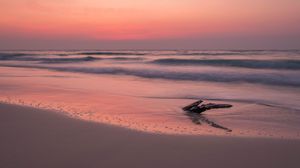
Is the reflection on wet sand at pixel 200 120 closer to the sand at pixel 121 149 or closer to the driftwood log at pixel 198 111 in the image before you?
the driftwood log at pixel 198 111

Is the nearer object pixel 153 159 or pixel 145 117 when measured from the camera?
pixel 153 159

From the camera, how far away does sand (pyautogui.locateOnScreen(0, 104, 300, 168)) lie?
3148mm

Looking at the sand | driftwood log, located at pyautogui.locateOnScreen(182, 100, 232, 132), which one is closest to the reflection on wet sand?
driftwood log, located at pyautogui.locateOnScreen(182, 100, 232, 132)

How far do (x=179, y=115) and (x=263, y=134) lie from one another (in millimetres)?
1679

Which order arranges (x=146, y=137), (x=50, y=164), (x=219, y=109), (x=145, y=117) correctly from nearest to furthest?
(x=50, y=164)
(x=146, y=137)
(x=145, y=117)
(x=219, y=109)

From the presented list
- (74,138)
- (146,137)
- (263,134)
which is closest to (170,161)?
(146,137)

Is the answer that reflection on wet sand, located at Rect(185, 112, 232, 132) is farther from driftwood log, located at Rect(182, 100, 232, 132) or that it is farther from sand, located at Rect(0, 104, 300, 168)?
sand, located at Rect(0, 104, 300, 168)

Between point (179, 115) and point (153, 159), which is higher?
point (179, 115)

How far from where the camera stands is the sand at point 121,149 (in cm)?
315

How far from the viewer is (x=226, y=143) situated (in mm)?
3877

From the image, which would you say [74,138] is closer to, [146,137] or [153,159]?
[146,137]

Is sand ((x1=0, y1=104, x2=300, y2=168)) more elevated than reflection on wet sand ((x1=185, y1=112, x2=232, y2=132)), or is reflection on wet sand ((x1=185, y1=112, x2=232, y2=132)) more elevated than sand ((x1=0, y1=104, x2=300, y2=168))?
reflection on wet sand ((x1=185, y1=112, x2=232, y2=132))

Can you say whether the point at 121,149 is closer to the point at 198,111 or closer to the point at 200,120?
the point at 200,120

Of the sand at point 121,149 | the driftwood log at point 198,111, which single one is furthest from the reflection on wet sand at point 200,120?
the sand at point 121,149
